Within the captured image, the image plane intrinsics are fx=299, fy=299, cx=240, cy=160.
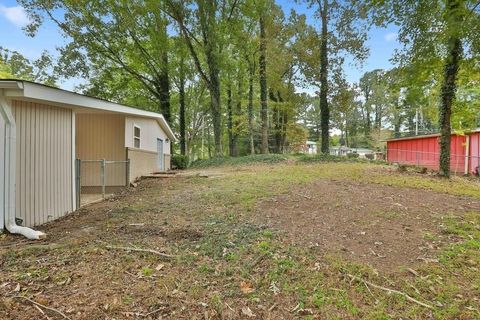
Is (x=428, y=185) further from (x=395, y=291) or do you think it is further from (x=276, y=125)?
(x=276, y=125)

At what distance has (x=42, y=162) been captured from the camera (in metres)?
5.50

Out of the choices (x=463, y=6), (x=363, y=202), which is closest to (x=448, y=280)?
(x=363, y=202)

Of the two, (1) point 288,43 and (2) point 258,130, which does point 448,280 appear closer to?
(1) point 288,43

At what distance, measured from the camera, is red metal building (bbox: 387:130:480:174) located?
15.0m

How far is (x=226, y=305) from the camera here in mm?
2723

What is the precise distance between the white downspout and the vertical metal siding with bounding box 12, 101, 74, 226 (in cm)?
33

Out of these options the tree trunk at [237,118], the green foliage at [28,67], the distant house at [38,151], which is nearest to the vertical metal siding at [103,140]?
the distant house at [38,151]

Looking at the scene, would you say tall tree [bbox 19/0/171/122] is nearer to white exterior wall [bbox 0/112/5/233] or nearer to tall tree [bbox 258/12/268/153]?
tall tree [bbox 258/12/268/153]

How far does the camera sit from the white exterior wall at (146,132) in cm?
1016

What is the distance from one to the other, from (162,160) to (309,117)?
36.9 meters

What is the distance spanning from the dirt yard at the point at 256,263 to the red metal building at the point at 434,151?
964cm

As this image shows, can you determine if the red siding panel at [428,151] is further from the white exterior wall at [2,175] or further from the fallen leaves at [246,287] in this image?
the white exterior wall at [2,175]

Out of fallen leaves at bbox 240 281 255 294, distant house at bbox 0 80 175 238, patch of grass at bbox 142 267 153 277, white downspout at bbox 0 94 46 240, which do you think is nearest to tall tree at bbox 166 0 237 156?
distant house at bbox 0 80 175 238

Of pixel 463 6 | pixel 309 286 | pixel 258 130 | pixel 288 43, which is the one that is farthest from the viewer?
pixel 258 130
